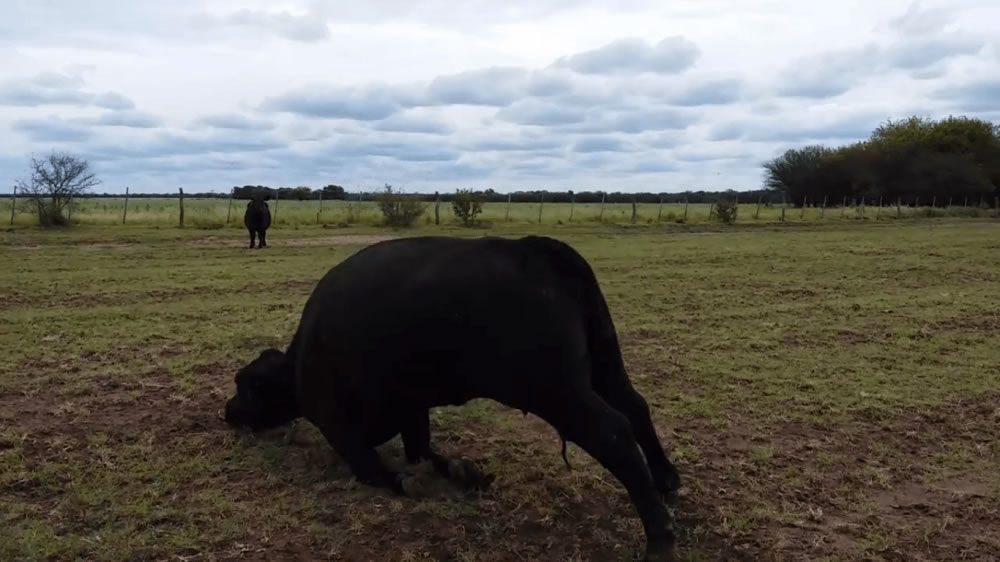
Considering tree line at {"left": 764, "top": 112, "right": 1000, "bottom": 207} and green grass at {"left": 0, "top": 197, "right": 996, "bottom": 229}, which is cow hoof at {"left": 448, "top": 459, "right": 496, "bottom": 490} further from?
tree line at {"left": 764, "top": 112, "right": 1000, "bottom": 207}

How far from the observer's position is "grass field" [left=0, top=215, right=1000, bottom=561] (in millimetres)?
4840

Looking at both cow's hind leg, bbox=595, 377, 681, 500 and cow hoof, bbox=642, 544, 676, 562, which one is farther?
cow's hind leg, bbox=595, 377, 681, 500

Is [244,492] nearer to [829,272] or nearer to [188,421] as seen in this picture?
[188,421]

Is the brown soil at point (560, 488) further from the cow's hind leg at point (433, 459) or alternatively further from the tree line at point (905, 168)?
the tree line at point (905, 168)

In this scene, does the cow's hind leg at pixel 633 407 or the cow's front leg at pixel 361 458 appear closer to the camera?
the cow's hind leg at pixel 633 407

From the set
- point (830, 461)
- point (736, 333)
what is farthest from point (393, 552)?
point (736, 333)

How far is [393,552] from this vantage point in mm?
4633

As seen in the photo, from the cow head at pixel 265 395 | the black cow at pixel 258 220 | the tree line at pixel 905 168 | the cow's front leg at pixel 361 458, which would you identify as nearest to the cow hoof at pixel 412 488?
the cow's front leg at pixel 361 458

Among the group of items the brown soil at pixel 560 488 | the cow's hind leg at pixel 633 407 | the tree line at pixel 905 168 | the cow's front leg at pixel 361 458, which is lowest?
the brown soil at pixel 560 488

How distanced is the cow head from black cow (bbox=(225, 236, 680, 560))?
1.09 ft

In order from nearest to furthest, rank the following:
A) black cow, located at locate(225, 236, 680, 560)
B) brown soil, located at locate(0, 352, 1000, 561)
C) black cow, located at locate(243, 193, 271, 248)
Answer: black cow, located at locate(225, 236, 680, 560) → brown soil, located at locate(0, 352, 1000, 561) → black cow, located at locate(243, 193, 271, 248)

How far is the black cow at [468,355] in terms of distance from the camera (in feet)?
14.7

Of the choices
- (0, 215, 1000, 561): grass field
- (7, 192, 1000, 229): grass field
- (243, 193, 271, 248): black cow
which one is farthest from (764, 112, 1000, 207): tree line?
(0, 215, 1000, 561): grass field

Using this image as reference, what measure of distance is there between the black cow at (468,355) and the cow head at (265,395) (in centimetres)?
33
